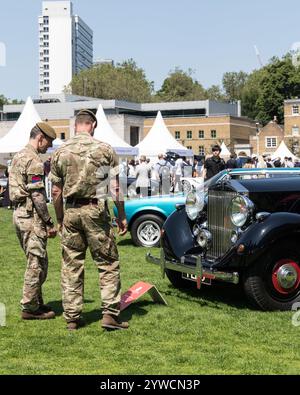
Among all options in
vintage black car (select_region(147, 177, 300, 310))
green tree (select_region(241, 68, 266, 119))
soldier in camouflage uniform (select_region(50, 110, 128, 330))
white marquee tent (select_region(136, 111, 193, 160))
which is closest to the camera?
soldier in camouflage uniform (select_region(50, 110, 128, 330))

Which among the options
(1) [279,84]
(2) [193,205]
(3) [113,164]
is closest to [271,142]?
(1) [279,84]

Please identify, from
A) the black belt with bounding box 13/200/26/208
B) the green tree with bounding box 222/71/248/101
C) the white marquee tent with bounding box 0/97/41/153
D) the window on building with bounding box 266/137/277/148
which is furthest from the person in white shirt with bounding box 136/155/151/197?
the green tree with bounding box 222/71/248/101

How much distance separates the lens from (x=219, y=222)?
7211 mm

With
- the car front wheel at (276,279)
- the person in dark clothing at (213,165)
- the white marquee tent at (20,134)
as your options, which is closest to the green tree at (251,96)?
the white marquee tent at (20,134)

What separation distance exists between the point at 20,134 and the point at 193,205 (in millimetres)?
16433

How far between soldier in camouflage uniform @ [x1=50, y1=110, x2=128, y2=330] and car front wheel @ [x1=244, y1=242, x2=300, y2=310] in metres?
1.51

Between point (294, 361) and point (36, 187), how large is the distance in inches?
118

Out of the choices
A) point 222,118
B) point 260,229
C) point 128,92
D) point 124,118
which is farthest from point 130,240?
point 128,92

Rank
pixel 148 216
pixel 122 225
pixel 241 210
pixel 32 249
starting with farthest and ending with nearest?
pixel 148 216 → pixel 241 210 → pixel 32 249 → pixel 122 225

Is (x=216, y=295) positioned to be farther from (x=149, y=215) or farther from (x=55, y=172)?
(x=149, y=215)

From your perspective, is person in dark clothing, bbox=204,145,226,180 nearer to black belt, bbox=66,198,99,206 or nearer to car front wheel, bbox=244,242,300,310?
car front wheel, bbox=244,242,300,310

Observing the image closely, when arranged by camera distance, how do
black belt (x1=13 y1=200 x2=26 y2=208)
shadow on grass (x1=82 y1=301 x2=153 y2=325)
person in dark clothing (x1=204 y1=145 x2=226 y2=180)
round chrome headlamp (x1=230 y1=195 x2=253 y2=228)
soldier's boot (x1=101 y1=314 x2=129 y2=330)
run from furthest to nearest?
person in dark clothing (x1=204 y1=145 x2=226 y2=180), round chrome headlamp (x1=230 y1=195 x2=253 y2=228), shadow on grass (x1=82 y1=301 x2=153 y2=325), black belt (x1=13 y1=200 x2=26 y2=208), soldier's boot (x1=101 y1=314 x2=129 y2=330)

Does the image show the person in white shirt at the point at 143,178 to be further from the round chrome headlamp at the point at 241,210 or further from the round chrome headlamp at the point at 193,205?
the round chrome headlamp at the point at 241,210

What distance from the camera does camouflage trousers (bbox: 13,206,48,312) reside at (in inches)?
246
